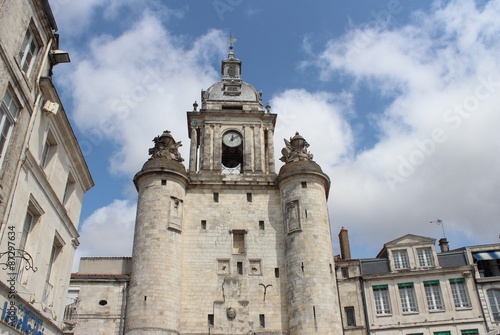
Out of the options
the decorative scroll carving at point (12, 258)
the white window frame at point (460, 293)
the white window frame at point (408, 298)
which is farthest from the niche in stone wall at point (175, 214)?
the white window frame at point (460, 293)

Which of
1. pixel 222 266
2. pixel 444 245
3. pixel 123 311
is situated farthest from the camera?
pixel 444 245

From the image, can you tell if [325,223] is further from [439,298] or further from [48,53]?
[48,53]

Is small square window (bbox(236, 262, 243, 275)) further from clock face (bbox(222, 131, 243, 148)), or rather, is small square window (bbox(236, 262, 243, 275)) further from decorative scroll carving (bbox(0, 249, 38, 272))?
decorative scroll carving (bbox(0, 249, 38, 272))

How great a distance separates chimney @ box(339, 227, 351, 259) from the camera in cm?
2683

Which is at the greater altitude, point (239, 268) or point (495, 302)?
point (239, 268)

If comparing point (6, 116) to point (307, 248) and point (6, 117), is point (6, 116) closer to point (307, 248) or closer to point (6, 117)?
point (6, 117)

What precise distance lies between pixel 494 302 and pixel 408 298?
12.6ft

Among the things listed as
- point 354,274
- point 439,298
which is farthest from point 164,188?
point 439,298

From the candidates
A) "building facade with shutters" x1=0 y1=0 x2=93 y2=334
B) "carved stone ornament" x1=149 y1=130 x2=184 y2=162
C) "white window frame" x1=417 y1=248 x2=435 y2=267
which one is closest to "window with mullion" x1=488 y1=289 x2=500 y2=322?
"white window frame" x1=417 y1=248 x2=435 y2=267

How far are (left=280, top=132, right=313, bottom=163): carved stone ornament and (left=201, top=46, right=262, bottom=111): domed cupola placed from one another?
442cm

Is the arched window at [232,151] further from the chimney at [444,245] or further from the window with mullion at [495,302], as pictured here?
the window with mullion at [495,302]

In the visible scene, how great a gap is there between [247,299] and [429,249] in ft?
31.5

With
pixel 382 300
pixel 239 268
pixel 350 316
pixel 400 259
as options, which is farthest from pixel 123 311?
pixel 400 259

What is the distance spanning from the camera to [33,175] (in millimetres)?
10695
